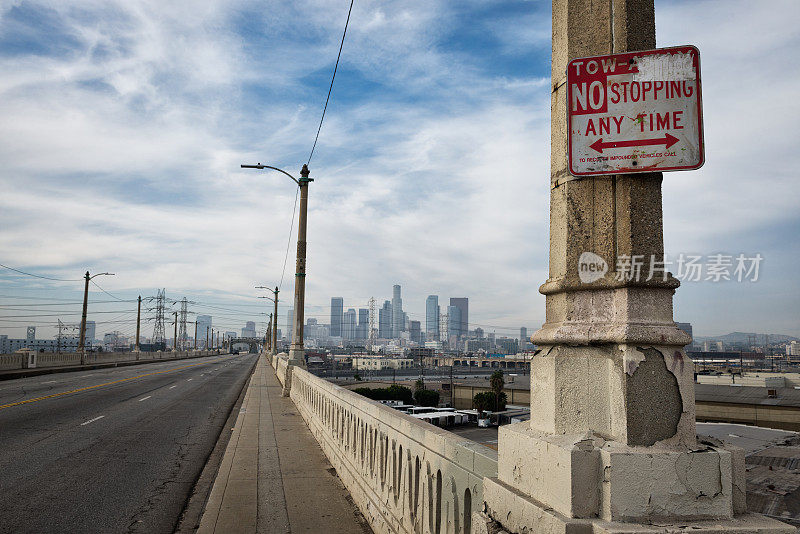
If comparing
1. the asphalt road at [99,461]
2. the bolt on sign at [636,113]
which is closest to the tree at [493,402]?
the asphalt road at [99,461]

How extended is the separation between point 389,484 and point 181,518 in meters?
3.22

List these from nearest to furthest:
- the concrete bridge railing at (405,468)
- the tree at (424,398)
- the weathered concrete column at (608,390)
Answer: the weathered concrete column at (608,390)
the concrete bridge railing at (405,468)
the tree at (424,398)

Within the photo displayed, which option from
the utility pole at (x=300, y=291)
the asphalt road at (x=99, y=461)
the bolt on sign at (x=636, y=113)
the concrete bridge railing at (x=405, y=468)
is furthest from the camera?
the utility pole at (x=300, y=291)

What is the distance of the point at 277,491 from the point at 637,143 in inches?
265

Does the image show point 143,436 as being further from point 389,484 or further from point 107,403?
point 389,484

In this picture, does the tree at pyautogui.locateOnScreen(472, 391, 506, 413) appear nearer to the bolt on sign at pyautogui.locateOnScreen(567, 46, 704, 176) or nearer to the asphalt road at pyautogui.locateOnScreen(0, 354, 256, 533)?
the asphalt road at pyautogui.locateOnScreen(0, 354, 256, 533)

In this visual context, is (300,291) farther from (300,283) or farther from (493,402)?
(493,402)

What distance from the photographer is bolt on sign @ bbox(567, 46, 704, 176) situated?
2.77 metres

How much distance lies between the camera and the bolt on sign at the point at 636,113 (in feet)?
9.10

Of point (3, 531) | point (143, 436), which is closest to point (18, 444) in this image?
point (143, 436)

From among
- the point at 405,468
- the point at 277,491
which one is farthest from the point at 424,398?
the point at 405,468

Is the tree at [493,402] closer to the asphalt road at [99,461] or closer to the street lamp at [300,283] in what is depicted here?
the street lamp at [300,283]

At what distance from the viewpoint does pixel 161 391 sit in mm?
24672

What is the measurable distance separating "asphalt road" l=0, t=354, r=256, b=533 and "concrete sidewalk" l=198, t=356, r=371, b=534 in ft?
2.02
